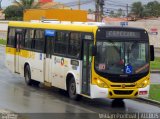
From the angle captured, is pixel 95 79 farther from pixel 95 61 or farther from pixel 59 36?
pixel 59 36

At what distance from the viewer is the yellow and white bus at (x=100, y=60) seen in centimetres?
1647

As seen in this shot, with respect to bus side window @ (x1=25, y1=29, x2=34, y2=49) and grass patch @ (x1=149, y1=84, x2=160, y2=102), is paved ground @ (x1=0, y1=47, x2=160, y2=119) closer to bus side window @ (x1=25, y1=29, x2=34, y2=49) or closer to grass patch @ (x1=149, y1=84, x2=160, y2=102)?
grass patch @ (x1=149, y1=84, x2=160, y2=102)

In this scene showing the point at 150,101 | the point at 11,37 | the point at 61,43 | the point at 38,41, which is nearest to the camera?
the point at 150,101

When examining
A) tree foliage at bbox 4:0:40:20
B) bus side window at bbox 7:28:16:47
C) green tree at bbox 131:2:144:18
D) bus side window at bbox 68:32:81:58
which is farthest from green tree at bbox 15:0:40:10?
bus side window at bbox 68:32:81:58

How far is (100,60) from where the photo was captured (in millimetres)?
16609

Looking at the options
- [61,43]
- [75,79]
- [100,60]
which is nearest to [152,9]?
[61,43]

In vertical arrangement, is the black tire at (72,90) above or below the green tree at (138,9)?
below

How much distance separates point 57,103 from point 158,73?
50.9ft

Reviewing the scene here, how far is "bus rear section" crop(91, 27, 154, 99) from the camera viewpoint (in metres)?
16.4

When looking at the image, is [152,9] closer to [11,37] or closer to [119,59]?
[11,37]

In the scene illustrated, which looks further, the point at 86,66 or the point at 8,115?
the point at 86,66

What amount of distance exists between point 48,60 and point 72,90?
8.76 ft

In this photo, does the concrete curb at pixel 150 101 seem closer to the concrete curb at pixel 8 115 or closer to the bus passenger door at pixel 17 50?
the concrete curb at pixel 8 115

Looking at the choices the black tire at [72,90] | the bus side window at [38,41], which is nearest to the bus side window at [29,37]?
the bus side window at [38,41]
